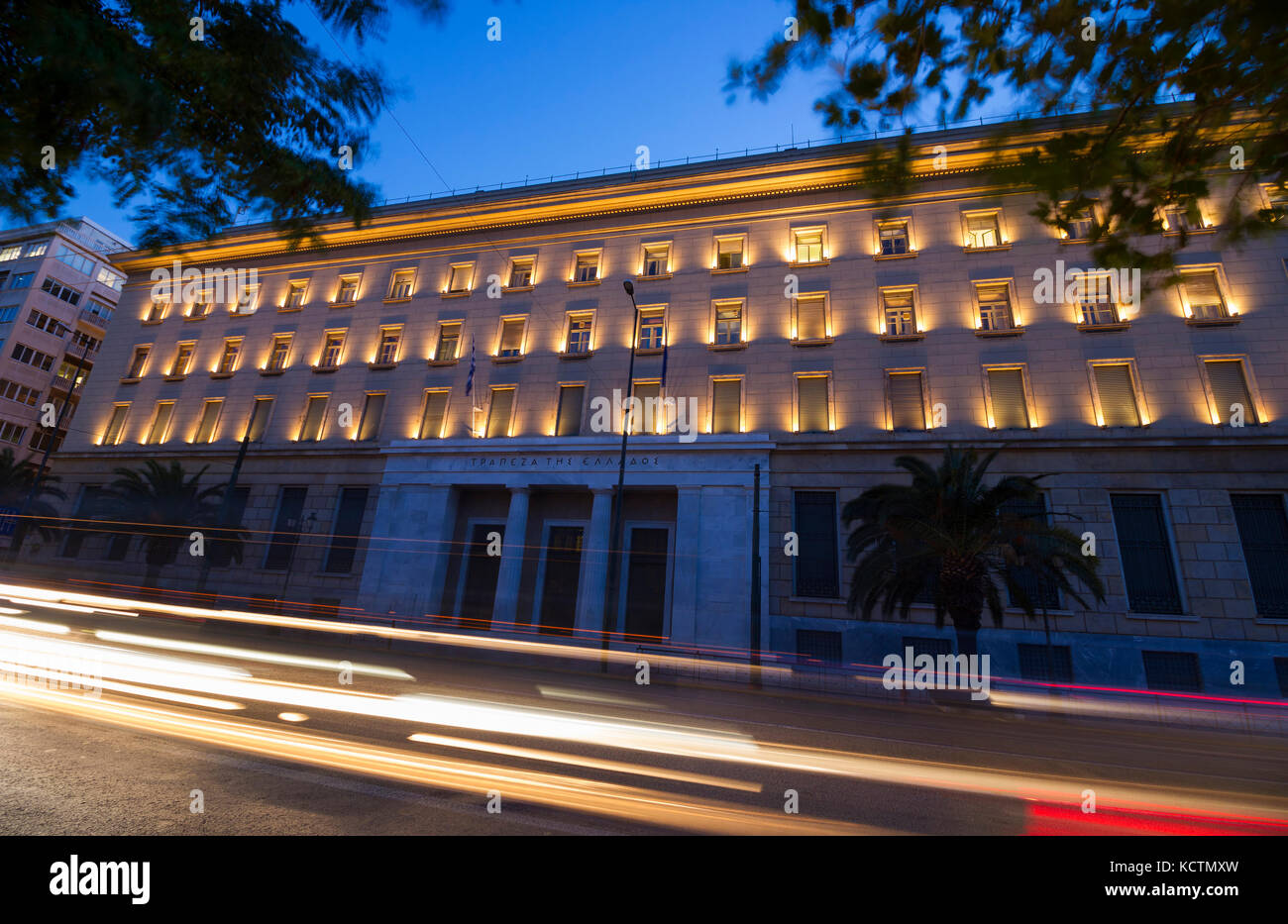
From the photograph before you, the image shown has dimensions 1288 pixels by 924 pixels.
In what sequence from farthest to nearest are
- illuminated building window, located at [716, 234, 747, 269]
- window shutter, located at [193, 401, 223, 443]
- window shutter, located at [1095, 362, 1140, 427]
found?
window shutter, located at [193, 401, 223, 443] → illuminated building window, located at [716, 234, 747, 269] → window shutter, located at [1095, 362, 1140, 427]

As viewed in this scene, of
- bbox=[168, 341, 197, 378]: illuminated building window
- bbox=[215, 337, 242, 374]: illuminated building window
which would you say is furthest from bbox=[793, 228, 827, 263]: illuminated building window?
bbox=[168, 341, 197, 378]: illuminated building window

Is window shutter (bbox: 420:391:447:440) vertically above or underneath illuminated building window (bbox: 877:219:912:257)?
underneath

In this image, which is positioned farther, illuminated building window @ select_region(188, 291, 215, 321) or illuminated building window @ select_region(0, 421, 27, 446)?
illuminated building window @ select_region(0, 421, 27, 446)

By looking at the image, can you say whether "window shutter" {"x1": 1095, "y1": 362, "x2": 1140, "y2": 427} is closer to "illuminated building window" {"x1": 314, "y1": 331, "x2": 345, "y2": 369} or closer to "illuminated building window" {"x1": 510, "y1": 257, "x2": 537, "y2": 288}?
"illuminated building window" {"x1": 510, "y1": 257, "x2": 537, "y2": 288}

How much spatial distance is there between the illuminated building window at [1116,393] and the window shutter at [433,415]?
26.2 meters

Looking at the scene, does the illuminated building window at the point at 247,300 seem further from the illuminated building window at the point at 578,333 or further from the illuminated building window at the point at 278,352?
the illuminated building window at the point at 578,333

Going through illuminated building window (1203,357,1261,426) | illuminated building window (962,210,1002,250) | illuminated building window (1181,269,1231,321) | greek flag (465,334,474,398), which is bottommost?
illuminated building window (1203,357,1261,426)

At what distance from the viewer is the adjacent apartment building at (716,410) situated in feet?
54.2

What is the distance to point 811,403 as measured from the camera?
20734mm

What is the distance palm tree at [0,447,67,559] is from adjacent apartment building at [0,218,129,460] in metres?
9.75

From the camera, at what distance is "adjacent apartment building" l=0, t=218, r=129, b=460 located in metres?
38.8

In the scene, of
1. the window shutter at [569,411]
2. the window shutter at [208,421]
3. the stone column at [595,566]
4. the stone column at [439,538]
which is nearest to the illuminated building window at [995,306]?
the stone column at [595,566]

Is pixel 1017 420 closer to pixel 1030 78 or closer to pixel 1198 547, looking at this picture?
pixel 1198 547
